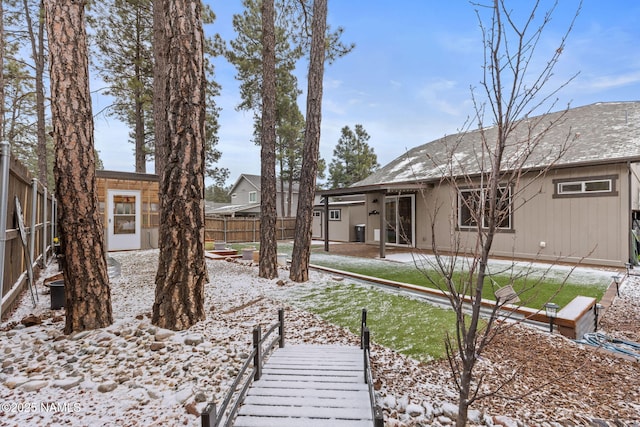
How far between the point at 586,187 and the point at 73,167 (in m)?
10.0

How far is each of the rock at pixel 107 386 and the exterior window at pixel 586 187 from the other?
31.9 feet

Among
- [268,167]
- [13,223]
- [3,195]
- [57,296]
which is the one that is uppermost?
[268,167]

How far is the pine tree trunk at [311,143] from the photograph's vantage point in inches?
228

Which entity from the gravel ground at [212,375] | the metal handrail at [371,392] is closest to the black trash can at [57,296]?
the gravel ground at [212,375]

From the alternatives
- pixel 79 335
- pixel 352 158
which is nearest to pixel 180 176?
pixel 79 335

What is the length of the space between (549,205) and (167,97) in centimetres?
912

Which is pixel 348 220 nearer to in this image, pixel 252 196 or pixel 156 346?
pixel 252 196

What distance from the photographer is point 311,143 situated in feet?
19.1

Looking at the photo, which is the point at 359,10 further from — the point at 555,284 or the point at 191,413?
the point at 191,413

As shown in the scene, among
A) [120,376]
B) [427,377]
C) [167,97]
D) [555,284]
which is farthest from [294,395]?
[555,284]

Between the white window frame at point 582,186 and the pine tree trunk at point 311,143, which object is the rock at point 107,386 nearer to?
the pine tree trunk at point 311,143

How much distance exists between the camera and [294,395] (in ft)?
7.01

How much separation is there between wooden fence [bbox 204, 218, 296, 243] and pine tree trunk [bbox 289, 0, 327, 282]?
1032 centimetres

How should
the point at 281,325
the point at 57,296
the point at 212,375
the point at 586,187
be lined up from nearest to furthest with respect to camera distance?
the point at 212,375 < the point at 281,325 < the point at 57,296 < the point at 586,187
